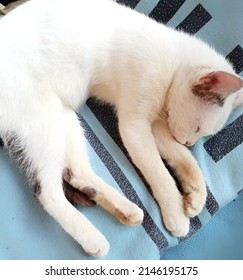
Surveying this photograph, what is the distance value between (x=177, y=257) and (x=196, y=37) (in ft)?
2.17

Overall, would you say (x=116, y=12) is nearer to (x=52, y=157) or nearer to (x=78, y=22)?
(x=78, y=22)

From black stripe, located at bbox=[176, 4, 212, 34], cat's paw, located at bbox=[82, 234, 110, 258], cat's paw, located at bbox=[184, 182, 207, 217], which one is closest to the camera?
cat's paw, located at bbox=[82, 234, 110, 258]

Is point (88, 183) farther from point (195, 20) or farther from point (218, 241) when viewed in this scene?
point (195, 20)

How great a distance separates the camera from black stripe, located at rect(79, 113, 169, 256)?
1.19 meters

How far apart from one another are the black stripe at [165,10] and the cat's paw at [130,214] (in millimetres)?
656

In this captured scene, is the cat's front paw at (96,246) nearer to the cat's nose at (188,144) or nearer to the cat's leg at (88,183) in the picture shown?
the cat's leg at (88,183)

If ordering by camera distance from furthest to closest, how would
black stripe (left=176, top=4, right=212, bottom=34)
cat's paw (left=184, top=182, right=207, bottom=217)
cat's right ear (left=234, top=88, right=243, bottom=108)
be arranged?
black stripe (left=176, top=4, right=212, bottom=34) → cat's right ear (left=234, top=88, right=243, bottom=108) → cat's paw (left=184, top=182, right=207, bottom=217)

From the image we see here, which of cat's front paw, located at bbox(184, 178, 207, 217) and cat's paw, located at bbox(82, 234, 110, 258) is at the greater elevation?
cat's front paw, located at bbox(184, 178, 207, 217)

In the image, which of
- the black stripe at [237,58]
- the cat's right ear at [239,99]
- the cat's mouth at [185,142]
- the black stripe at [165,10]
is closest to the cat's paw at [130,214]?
the cat's mouth at [185,142]

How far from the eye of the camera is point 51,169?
1175 mm

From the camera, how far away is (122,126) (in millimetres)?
1294

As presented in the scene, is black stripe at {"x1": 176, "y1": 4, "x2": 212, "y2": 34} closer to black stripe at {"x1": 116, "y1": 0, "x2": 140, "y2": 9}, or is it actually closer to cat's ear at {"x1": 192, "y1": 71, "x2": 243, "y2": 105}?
black stripe at {"x1": 116, "y1": 0, "x2": 140, "y2": 9}

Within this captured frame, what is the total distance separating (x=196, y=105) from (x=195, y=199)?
25cm

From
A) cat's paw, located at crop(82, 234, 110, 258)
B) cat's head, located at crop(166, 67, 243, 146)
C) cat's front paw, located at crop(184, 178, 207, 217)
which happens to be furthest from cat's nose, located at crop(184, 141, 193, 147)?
cat's paw, located at crop(82, 234, 110, 258)
